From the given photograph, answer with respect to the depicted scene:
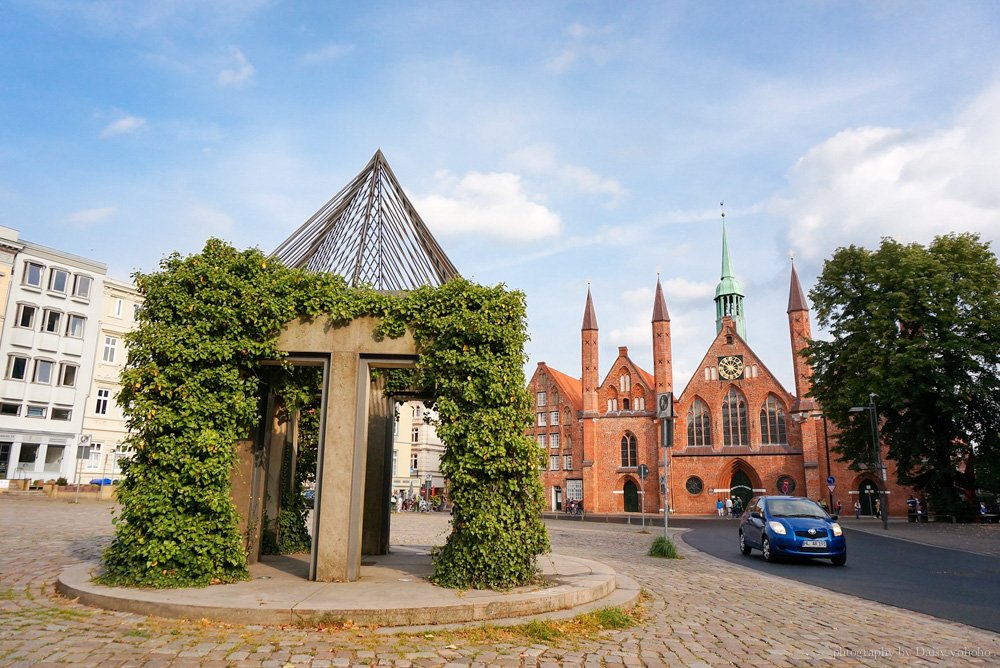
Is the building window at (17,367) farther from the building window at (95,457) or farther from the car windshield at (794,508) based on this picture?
the car windshield at (794,508)

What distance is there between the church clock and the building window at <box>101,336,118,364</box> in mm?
47431

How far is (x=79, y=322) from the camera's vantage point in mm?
42688

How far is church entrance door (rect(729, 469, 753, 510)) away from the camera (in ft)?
167

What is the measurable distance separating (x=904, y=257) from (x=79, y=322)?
1953 inches

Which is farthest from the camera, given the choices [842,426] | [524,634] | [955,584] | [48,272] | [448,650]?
[48,272]

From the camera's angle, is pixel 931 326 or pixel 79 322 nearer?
pixel 931 326

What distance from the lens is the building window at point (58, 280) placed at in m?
41.3

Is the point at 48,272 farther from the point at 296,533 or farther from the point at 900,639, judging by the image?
the point at 900,639

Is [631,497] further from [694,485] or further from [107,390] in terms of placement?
[107,390]

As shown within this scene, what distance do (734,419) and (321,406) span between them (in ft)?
165

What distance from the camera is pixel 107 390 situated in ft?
147

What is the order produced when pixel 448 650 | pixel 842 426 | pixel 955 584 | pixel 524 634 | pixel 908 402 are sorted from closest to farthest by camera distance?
pixel 448 650 < pixel 524 634 < pixel 955 584 < pixel 908 402 < pixel 842 426

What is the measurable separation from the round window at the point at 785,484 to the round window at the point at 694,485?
579 cm

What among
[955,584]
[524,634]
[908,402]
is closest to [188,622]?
[524,634]
